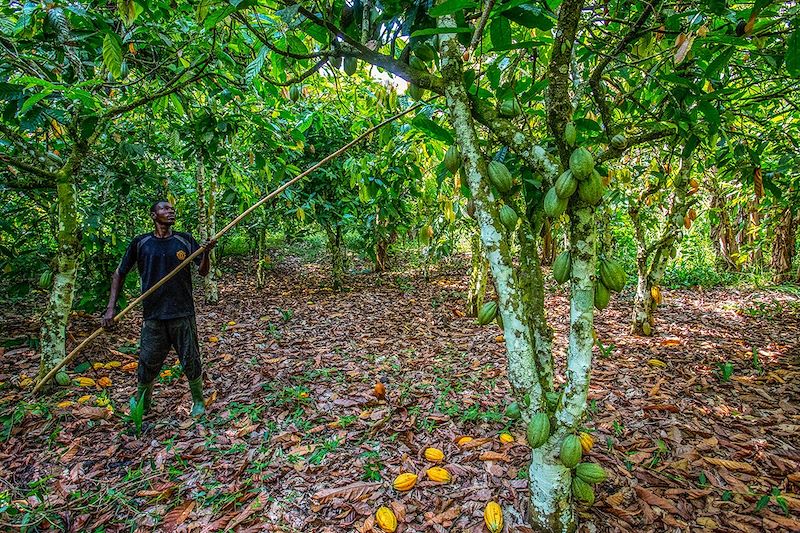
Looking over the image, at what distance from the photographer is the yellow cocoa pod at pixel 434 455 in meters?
2.29

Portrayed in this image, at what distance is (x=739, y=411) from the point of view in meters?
2.67

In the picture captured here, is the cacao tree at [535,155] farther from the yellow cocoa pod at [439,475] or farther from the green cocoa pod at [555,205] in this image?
the yellow cocoa pod at [439,475]

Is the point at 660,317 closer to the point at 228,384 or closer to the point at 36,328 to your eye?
the point at 228,384

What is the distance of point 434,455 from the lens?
2307 millimetres

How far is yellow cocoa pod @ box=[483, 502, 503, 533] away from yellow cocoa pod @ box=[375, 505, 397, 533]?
1.34 feet

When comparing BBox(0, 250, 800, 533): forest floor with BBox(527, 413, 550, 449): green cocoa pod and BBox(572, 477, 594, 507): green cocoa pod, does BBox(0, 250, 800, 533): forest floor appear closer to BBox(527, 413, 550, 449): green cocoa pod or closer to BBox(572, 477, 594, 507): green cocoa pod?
BBox(572, 477, 594, 507): green cocoa pod

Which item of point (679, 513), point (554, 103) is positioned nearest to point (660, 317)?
point (679, 513)

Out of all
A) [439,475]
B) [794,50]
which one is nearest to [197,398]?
[439,475]

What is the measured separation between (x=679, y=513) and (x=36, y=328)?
5.42 meters

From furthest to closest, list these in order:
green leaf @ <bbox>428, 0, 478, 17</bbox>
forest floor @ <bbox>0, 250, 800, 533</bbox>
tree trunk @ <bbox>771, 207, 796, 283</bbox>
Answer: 1. tree trunk @ <bbox>771, 207, 796, 283</bbox>
2. forest floor @ <bbox>0, 250, 800, 533</bbox>
3. green leaf @ <bbox>428, 0, 478, 17</bbox>

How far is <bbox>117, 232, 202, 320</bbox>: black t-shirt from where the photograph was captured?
2826 millimetres

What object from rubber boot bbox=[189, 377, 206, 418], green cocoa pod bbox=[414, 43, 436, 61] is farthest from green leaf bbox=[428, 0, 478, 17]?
rubber boot bbox=[189, 377, 206, 418]

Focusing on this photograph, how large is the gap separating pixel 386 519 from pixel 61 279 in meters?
2.98

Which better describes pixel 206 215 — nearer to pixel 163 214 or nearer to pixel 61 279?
pixel 61 279
